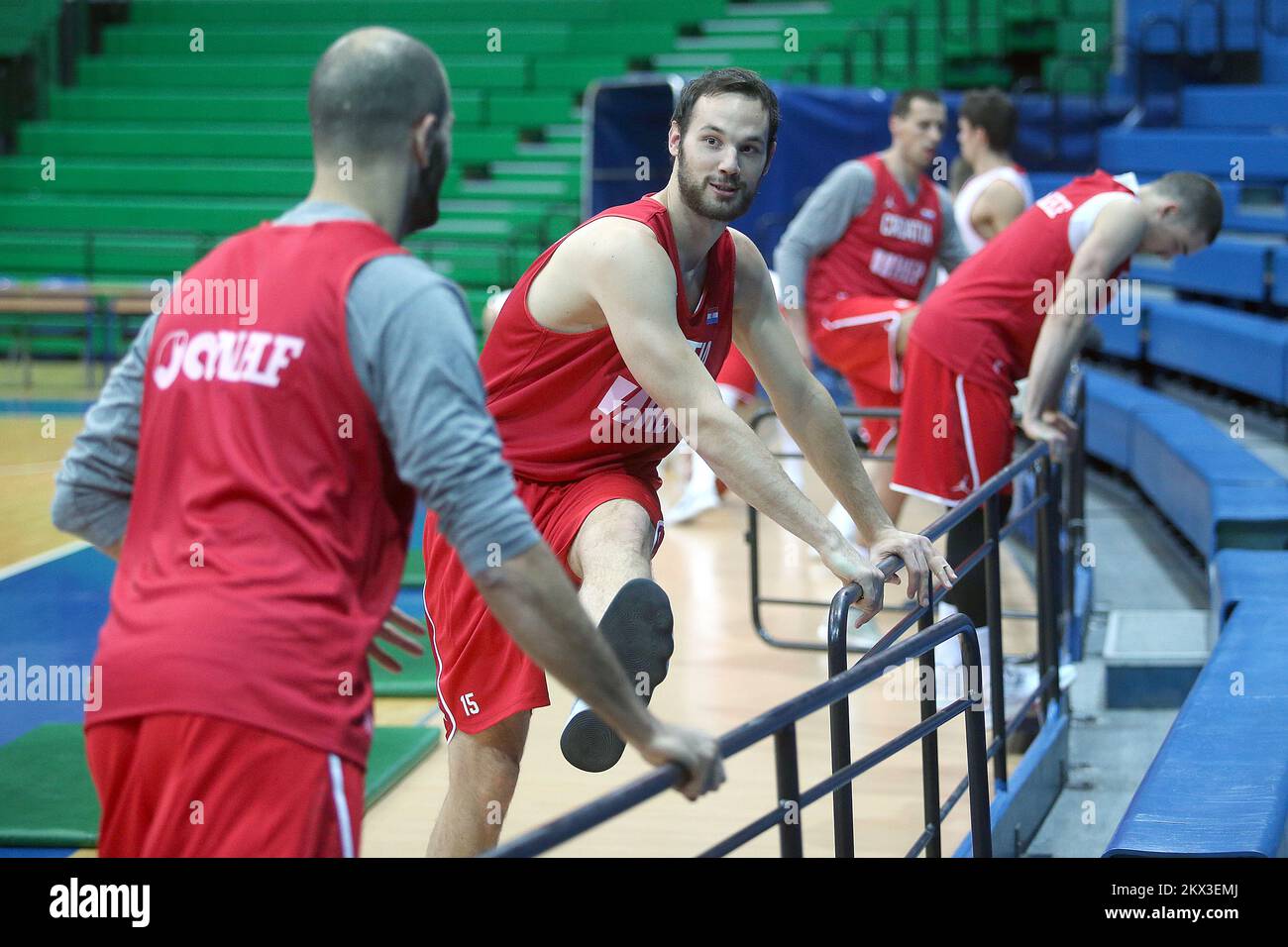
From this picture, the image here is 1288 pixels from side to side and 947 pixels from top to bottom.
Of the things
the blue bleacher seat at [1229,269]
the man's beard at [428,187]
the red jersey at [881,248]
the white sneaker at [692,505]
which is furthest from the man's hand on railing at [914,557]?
the blue bleacher seat at [1229,269]

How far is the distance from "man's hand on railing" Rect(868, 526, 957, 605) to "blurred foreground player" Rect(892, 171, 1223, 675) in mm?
1659

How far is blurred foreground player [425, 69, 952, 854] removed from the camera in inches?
103

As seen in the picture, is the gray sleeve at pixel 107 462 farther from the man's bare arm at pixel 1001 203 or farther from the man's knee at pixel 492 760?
the man's bare arm at pixel 1001 203

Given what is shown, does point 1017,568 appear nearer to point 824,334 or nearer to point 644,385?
point 824,334

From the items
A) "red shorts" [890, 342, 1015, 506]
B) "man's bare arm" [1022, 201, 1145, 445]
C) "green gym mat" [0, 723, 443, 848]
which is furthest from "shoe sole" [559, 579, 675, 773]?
"red shorts" [890, 342, 1015, 506]

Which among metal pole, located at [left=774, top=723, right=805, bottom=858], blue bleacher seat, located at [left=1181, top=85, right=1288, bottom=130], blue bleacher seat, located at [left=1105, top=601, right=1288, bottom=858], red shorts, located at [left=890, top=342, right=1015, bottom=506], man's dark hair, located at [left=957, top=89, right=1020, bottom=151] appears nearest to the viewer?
metal pole, located at [left=774, top=723, right=805, bottom=858]

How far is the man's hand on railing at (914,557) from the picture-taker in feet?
9.23

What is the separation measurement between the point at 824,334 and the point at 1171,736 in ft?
9.28

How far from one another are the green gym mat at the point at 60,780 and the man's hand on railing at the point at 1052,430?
1885 mm

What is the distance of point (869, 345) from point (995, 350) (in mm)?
1157

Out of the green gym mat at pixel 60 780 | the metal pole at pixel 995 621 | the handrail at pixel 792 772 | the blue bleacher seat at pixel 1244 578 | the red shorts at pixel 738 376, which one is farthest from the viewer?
the red shorts at pixel 738 376

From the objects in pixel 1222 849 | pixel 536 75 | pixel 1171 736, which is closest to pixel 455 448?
pixel 1222 849

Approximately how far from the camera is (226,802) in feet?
5.47

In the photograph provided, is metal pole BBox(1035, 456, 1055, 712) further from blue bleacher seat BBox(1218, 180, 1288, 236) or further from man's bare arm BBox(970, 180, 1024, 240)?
blue bleacher seat BBox(1218, 180, 1288, 236)
